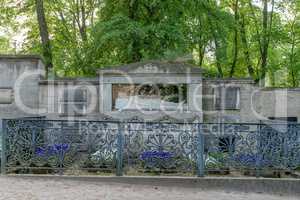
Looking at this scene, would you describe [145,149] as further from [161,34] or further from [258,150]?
[161,34]

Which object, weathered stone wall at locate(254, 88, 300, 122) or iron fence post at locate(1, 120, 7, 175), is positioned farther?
weathered stone wall at locate(254, 88, 300, 122)

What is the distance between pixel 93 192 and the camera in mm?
6375

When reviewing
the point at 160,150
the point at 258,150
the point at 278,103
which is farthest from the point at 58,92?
the point at 278,103

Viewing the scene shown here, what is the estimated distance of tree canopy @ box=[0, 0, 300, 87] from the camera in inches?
534

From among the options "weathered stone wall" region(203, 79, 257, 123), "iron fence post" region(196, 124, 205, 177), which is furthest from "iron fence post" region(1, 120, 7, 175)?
"weathered stone wall" region(203, 79, 257, 123)

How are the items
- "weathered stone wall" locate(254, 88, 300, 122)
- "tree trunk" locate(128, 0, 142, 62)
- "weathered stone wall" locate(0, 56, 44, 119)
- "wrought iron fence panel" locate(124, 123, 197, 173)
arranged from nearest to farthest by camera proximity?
"wrought iron fence panel" locate(124, 123, 197, 173) < "weathered stone wall" locate(0, 56, 44, 119) < "weathered stone wall" locate(254, 88, 300, 122) < "tree trunk" locate(128, 0, 142, 62)

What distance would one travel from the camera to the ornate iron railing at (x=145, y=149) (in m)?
7.36

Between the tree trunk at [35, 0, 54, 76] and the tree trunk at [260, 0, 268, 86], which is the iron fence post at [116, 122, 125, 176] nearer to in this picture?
the tree trunk at [35, 0, 54, 76]

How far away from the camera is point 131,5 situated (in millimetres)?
14234

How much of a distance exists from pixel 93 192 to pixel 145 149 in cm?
148

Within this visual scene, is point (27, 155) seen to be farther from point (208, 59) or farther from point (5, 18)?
point (208, 59)

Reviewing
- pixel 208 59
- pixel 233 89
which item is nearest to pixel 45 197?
pixel 233 89

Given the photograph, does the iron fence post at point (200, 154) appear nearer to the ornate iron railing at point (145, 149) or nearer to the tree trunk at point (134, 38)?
the ornate iron railing at point (145, 149)

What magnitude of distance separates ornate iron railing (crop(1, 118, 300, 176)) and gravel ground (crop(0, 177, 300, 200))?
20.6 inches
